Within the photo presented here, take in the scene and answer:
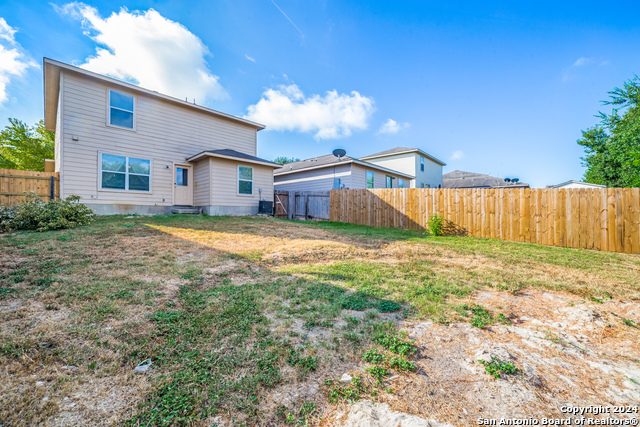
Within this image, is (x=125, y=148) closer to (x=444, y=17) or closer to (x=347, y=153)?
(x=347, y=153)

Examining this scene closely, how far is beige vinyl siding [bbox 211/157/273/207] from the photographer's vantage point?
11488 millimetres

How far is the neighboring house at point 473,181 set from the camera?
93.7 feet

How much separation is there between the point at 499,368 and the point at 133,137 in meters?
13.6

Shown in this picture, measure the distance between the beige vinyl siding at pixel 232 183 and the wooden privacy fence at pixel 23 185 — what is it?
542 cm

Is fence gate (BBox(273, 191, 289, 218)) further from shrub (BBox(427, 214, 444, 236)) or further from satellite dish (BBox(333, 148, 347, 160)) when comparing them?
shrub (BBox(427, 214, 444, 236))

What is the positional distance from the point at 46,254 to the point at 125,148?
7.97 m

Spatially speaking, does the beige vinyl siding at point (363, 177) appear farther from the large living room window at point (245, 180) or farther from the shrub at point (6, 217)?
the shrub at point (6, 217)

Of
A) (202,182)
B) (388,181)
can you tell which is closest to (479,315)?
(202,182)

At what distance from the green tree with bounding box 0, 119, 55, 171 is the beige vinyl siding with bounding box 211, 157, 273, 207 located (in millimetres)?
20647

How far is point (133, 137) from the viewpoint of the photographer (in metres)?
10.5

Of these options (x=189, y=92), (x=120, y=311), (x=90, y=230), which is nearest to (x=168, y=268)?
(x=120, y=311)

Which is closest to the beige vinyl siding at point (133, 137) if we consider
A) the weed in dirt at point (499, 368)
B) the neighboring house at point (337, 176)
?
the neighboring house at point (337, 176)

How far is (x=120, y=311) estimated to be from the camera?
2348mm

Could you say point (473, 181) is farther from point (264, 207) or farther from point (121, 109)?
point (121, 109)
